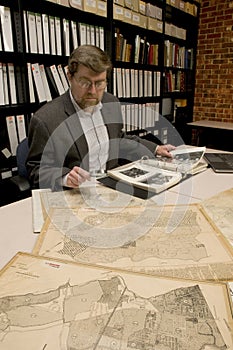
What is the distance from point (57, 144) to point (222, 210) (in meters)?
0.85

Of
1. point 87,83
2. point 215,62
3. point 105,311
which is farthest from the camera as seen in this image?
point 215,62

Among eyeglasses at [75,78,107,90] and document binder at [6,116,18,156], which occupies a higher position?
eyeglasses at [75,78,107,90]

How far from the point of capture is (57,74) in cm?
214

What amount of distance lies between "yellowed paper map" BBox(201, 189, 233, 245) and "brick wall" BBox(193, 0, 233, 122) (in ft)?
9.49

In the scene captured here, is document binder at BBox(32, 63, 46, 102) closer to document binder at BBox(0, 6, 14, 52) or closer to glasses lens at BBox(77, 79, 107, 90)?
Result: document binder at BBox(0, 6, 14, 52)

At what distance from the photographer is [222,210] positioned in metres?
1.03

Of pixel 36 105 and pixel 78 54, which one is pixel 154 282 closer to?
pixel 78 54

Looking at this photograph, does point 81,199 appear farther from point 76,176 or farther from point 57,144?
point 57,144

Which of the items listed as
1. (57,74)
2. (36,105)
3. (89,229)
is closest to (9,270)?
(89,229)

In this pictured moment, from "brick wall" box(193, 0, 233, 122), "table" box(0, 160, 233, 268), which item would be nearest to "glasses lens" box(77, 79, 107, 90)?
"table" box(0, 160, 233, 268)

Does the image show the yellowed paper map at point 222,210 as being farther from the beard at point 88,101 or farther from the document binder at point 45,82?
the document binder at point 45,82

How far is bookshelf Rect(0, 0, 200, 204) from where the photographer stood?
1.92m

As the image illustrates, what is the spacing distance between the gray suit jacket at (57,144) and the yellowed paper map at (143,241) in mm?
339

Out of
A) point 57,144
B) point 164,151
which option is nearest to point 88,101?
point 57,144
